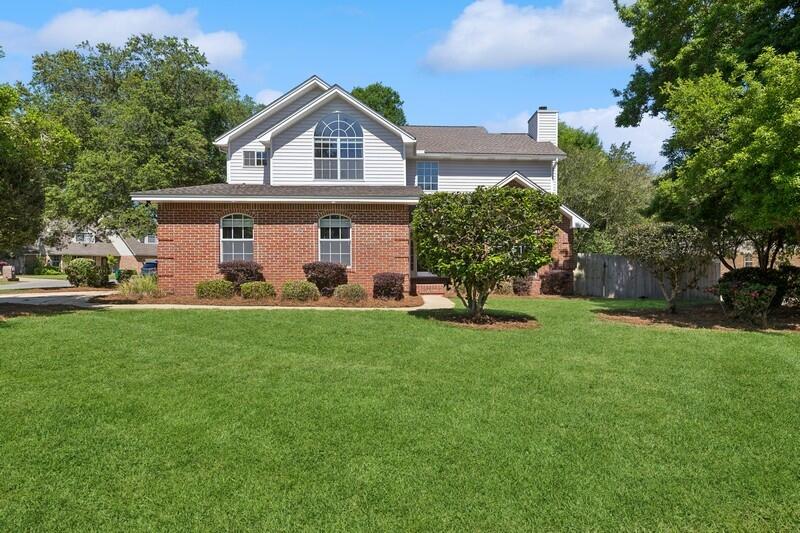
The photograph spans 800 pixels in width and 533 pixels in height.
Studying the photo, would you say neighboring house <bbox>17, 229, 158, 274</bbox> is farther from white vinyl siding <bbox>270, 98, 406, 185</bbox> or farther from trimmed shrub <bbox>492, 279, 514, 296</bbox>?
trimmed shrub <bbox>492, 279, 514, 296</bbox>

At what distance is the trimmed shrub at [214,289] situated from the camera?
604 inches

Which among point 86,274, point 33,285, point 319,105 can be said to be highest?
point 319,105

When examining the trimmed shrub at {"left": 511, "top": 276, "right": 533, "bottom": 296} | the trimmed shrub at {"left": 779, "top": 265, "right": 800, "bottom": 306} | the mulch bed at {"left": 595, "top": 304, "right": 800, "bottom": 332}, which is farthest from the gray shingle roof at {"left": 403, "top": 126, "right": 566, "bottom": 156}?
the trimmed shrub at {"left": 779, "top": 265, "right": 800, "bottom": 306}

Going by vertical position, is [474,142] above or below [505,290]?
above

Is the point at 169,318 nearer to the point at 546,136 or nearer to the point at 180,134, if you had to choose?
the point at 180,134

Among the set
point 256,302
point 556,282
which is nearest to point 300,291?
point 256,302

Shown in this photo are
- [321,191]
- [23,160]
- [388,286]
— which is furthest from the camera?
[321,191]

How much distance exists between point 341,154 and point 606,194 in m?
16.2

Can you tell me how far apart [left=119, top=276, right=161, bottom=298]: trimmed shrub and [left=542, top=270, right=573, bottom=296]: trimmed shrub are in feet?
47.1

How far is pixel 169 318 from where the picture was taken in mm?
11477

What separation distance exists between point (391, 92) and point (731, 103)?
118ft

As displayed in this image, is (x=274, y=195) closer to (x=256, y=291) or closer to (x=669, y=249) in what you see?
(x=256, y=291)

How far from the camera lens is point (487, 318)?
11688mm

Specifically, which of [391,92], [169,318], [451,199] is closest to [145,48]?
[391,92]
